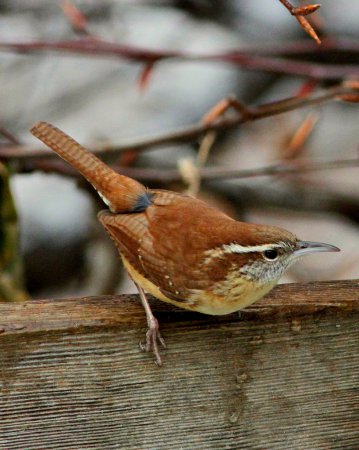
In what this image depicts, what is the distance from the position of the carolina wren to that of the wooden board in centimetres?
8

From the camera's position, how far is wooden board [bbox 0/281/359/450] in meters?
2.35

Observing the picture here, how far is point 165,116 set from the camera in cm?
578

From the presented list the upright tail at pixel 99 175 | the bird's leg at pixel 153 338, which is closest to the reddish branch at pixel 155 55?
the upright tail at pixel 99 175

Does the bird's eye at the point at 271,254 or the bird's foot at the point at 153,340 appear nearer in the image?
the bird's foot at the point at 153,340

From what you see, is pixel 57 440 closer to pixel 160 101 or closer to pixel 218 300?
pixel 218 300

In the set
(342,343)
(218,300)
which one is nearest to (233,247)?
(218,300)

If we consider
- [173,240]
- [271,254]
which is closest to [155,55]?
[173,240]

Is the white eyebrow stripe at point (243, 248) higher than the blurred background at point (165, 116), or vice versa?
the white eyebrow stripe at point (243, 248)

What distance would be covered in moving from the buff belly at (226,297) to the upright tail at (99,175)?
399 mm

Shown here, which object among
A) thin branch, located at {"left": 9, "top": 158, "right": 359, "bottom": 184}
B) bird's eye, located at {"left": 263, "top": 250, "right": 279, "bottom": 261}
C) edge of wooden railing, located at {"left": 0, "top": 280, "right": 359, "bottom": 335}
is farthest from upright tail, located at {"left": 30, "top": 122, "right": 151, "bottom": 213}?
thin branch, located at {"left": 9, "top": 158, "right": 359, "bottom": 184}

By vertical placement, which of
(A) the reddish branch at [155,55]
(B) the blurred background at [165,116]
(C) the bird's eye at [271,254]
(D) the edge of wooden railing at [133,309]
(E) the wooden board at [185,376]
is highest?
(A) the reddish branch at [155,55]

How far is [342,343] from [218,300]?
1.40 ft

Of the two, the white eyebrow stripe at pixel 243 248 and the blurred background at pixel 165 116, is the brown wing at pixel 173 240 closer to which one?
the white eyebrow stripe at pixel 243 248

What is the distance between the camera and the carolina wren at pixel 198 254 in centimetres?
253
